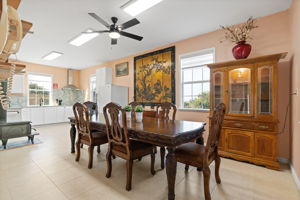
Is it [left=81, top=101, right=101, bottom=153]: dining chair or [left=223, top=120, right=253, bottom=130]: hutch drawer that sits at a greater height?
[left=81, top=101, right=101, bottom=153]: dining chair

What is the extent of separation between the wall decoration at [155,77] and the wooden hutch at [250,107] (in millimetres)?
1445

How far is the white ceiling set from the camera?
8.20 ft

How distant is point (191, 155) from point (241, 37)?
264cm

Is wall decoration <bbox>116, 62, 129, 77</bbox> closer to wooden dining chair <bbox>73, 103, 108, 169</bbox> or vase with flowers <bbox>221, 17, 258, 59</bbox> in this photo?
wooden dining chair <bbox>73, 103, 108, 169</bbox>

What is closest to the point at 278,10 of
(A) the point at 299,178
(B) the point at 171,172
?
(A) the point at 299,178

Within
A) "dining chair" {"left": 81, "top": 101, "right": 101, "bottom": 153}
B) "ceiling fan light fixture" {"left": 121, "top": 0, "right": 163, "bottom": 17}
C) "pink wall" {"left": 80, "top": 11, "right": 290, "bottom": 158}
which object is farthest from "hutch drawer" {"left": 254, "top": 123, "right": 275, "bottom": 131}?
"dining chair" {"left": 81, "top": 101, "right": 101, "bottom": 153}

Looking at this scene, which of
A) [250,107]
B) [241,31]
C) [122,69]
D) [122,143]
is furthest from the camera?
[122,69]

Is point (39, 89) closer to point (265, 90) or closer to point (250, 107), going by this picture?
point (250, 107)

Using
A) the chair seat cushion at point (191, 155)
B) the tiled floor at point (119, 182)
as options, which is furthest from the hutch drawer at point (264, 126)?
the chair seat cushion at point (191, 155)

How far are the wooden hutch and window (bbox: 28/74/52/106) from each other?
7333 mm

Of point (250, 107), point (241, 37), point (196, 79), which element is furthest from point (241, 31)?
point (250, 107)

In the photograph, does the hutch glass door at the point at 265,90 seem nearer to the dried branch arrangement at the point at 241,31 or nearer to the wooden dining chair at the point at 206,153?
the dried branch arrangement at the point at 241,31

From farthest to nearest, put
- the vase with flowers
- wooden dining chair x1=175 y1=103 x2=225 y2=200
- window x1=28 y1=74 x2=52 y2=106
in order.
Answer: window x1=28 y1=74 x2=52 y2=106
the vase with flowers
wooden dining chair x1=175 y1=103 x2=225 y2=200

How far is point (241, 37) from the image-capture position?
9.55 feet
